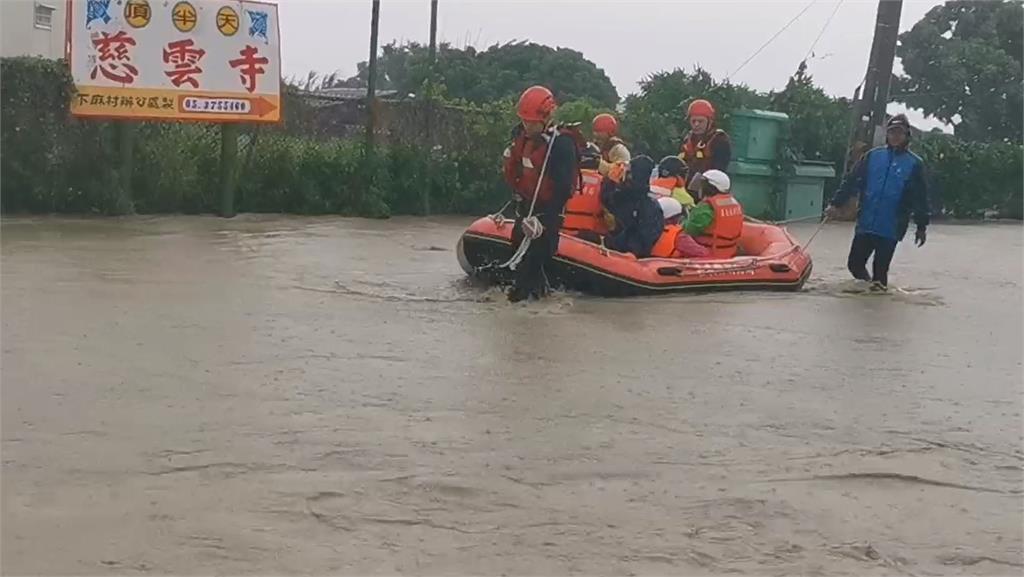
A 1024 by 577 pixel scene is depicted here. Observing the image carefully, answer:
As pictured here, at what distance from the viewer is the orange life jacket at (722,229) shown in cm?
1205

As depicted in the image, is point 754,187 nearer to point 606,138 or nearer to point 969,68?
point 606,138

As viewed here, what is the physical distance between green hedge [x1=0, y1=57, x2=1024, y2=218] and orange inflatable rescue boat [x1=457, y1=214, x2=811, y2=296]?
6.75 meters

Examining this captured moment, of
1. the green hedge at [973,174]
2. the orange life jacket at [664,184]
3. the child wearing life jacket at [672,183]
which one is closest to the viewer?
the child wearing life jacket at [672,183]

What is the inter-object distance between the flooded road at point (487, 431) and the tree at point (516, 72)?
78.6ft

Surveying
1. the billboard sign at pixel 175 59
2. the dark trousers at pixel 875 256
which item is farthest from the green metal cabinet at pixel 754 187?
the dark trousers at pixel 875 256

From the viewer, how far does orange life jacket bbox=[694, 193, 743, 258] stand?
1205cm

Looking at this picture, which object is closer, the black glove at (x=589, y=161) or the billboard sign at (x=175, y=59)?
the black glove at (x=589, y=161)

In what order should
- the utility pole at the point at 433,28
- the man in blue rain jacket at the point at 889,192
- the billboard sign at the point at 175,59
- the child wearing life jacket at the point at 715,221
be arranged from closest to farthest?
the man in blue rain jacket at the point at 889,192
the child wearing life jacket at the point at 715,221
the billboard sign at the point at 175,59
the utility pole at the point at 433,28

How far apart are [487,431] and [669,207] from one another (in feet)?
19.9

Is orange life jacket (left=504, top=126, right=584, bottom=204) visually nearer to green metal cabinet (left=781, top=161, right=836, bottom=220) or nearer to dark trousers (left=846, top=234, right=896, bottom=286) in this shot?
dark trousers (left=846, top=234, right=896, bottom=286)

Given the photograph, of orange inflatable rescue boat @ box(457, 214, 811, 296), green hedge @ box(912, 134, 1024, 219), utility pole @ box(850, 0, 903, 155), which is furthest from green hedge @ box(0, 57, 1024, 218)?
orange inflatable rescue boat @ box(457, 214, 811, 296)

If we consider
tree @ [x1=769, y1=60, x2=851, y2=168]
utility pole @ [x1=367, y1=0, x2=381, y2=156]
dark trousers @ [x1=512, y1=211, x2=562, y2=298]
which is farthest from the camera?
tree @ [x1=769, y1=60, x2=851, y2=168]

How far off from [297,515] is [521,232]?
5.92m

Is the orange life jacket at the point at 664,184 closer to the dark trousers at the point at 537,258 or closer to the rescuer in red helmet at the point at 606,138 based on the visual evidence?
the rescuer in red helmet at the point at 606,138
